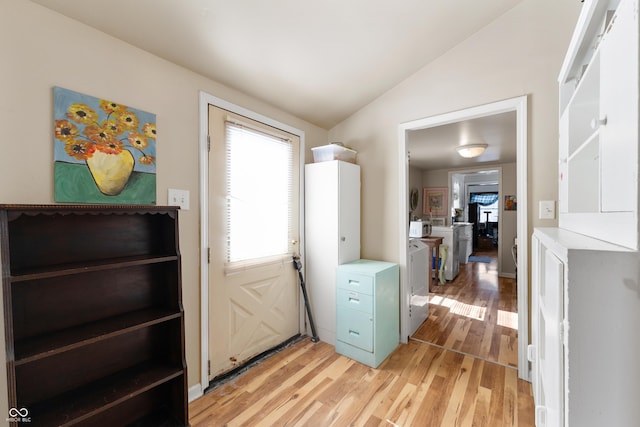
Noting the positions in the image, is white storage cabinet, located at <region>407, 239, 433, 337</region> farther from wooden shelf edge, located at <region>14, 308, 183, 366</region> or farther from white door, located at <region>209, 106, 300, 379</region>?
wooden shelf edge, located at <region>14, 308, 183, 366</region>

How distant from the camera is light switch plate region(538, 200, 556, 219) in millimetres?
1858

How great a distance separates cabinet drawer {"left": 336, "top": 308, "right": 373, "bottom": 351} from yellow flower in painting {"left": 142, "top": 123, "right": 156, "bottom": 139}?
1.95m

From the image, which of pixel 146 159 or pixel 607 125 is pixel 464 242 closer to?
pixel 607 125

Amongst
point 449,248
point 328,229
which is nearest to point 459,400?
point 328,229

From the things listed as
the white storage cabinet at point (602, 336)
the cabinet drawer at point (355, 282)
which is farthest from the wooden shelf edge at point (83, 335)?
the white storage cabinet at point (602, 336)

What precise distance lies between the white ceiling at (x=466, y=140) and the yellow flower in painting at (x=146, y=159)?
7.51 feet

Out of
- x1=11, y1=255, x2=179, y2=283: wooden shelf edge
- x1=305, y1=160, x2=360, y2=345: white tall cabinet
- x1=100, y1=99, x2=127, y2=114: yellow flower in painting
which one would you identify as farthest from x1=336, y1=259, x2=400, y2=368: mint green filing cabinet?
x1=100, y1=99, x2=127, y2=114: yellow flower in painting

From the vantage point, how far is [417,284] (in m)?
2.92

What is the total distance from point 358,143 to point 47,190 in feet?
7.82

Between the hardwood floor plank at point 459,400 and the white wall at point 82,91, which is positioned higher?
the white wall at point 82,91

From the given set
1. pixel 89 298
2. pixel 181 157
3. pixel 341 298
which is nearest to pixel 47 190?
pixel 89 298

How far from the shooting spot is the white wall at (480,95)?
1861mm

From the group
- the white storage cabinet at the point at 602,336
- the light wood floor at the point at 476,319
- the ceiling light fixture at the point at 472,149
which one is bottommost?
the light wood floor at the point at 476,319

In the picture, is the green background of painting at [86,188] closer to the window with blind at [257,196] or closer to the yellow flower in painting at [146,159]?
the yellow flower in painting at [146,159]
